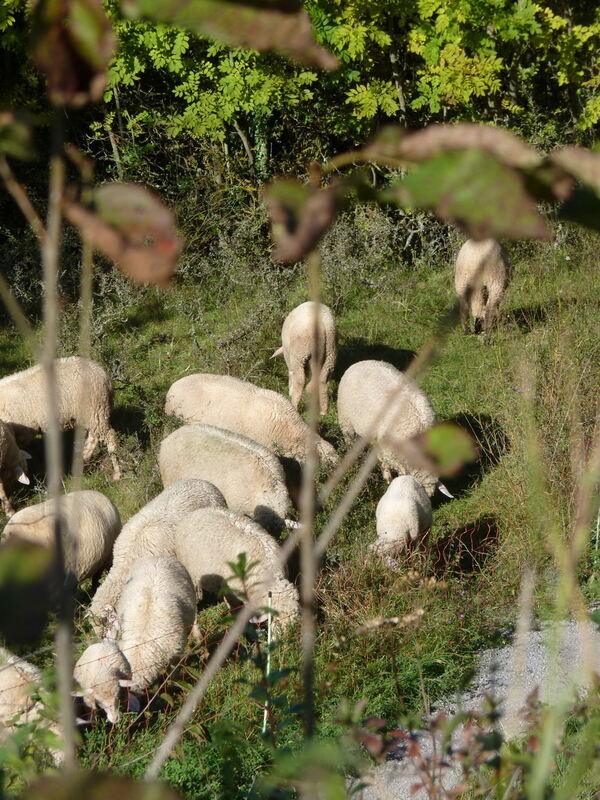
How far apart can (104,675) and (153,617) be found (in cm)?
79

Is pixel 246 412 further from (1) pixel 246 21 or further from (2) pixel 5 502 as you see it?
(1) pixel 246 21

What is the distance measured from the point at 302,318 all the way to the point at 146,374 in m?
1.97

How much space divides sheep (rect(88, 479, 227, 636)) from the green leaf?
5.73m

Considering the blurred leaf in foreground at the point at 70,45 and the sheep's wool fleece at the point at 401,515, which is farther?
the sheep's wool fleece at the point at 401,515

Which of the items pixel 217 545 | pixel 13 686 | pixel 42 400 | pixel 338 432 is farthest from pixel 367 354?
pixel 13 686

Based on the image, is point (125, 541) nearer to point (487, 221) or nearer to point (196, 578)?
point (196, 578)

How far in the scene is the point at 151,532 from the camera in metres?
6.89

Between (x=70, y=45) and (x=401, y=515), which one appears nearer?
(x=70, y=45)

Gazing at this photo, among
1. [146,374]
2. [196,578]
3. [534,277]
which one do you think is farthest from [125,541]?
[534,277]

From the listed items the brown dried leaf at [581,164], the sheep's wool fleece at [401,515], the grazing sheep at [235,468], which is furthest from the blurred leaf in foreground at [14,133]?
the grazing sheep at [235,468]

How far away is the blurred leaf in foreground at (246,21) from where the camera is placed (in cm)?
90

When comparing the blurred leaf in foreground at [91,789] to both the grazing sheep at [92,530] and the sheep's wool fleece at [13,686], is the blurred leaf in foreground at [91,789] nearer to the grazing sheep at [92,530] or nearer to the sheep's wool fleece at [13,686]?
the sheep's wool fleece at [13,686]

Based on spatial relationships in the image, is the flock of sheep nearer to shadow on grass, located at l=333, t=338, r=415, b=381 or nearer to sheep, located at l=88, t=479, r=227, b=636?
sheep, located at l=88, t=479, r=227, b=636

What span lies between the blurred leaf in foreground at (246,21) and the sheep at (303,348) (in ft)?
29.5
